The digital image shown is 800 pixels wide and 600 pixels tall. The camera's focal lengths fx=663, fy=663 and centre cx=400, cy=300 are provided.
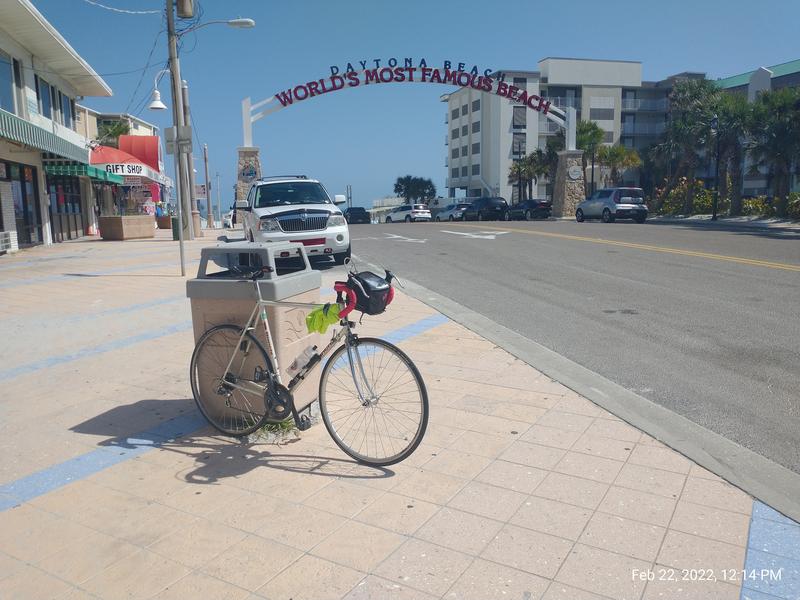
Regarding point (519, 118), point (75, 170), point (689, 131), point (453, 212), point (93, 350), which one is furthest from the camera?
point (519, 118)

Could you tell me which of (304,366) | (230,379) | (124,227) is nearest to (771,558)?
(304,366)

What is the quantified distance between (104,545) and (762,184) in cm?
6839

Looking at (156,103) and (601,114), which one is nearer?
(156,103)

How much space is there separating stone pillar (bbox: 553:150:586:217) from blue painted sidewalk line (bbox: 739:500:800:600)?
41.5m

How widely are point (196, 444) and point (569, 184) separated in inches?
1651

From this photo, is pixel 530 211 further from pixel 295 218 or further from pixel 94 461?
pixel 94 461

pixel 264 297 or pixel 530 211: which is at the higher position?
pixel 530 211

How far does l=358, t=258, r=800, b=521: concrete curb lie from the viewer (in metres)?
3.80

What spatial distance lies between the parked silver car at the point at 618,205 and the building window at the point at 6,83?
2626 cm

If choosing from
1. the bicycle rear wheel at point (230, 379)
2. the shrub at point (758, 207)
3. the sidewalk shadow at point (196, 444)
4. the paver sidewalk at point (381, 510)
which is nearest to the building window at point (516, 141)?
the shrub at point (758, 207)

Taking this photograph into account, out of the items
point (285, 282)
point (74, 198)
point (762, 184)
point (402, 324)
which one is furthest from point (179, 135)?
point (762, 184)

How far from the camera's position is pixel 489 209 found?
144 feet

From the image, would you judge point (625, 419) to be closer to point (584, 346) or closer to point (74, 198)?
point (584, 346)

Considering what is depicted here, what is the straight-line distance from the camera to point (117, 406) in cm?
541
